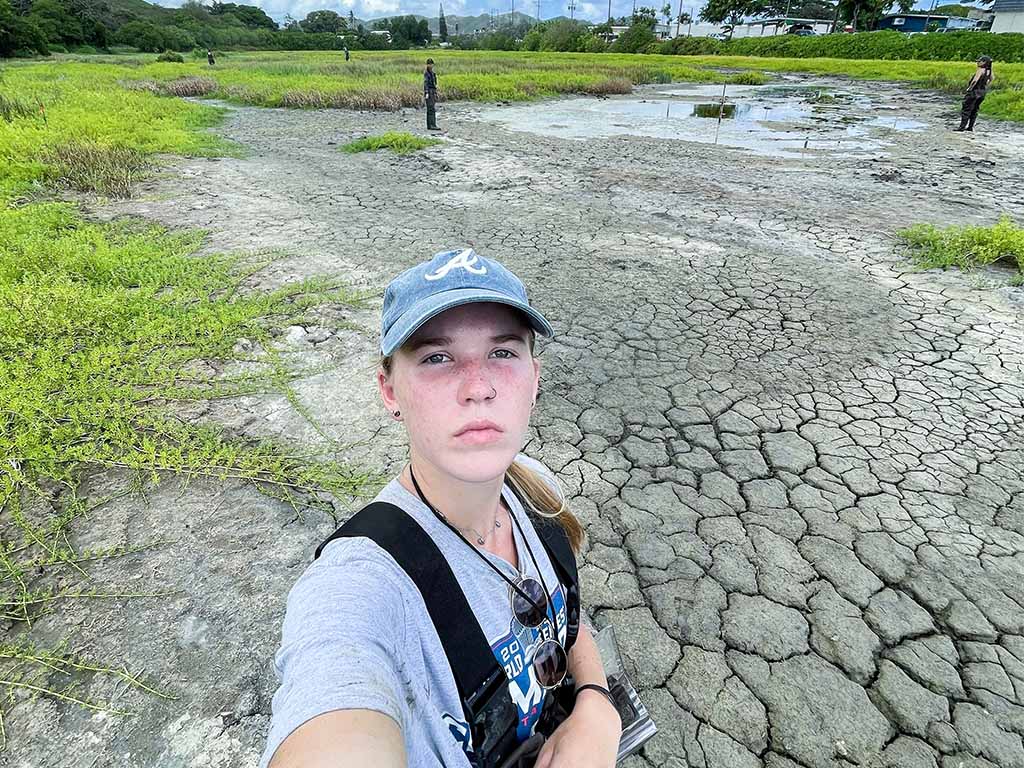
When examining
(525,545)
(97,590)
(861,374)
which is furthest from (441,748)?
(861,374)

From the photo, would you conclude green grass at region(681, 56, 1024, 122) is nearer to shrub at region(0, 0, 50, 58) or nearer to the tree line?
the tree line

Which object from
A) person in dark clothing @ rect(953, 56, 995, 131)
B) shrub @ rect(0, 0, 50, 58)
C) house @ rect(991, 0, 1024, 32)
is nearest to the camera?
person in dark clothing @ rect(953, 56, 995, 131)

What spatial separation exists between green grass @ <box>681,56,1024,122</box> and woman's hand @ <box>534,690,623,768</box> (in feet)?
65.8

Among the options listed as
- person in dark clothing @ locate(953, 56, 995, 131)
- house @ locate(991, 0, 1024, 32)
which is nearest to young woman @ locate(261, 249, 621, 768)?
person in dark clothing @ locate(953, 56, 995, 131)

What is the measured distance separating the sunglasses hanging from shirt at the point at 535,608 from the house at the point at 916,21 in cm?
8258

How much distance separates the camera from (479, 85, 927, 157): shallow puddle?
12.6m

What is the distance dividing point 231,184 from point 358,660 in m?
9.70

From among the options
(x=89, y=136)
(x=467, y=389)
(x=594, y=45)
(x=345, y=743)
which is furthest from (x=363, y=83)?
(x=594, y=45)

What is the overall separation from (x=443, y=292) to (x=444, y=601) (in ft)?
1.86

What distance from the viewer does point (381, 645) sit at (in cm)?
90

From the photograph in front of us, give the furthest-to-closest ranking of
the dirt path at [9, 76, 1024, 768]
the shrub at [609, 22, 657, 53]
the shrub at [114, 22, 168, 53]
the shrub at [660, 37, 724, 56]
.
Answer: the shrub at [609, 22, 657, 53] < the shrub at [660, 37, 724, 56] < the shrub at [114, 22, 168, 53] < the dirt path at [9, 76, 1024, 768]

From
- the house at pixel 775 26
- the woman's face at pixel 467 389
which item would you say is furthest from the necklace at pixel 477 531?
the house at pixel 775 26

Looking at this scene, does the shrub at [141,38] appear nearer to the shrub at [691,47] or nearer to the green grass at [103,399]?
the shrub at [691,47]

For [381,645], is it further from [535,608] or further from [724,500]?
[724,500]
